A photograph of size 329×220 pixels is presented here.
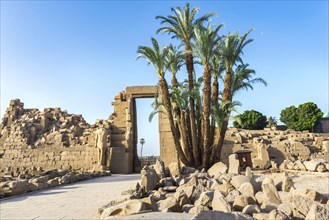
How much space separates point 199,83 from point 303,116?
38.7 m

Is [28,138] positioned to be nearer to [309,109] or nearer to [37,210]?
[37,210]

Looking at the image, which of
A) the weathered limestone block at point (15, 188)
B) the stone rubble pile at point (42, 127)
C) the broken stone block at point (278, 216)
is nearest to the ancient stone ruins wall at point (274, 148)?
the stone rubble pile at point (42, 127)

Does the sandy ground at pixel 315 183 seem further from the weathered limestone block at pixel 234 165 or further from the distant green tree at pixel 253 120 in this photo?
the distant green tree at pixel 253 120

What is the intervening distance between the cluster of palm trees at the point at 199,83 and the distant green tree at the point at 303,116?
36826mm

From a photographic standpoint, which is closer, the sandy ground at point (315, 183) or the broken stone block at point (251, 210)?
the broken stone block at point (251, 210)

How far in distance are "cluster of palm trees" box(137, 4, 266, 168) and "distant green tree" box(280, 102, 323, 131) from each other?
36.8m

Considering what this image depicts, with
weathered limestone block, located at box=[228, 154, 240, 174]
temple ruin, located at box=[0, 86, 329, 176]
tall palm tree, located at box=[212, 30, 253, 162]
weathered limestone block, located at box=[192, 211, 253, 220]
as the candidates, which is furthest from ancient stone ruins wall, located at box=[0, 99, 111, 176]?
weathered limestone block, located at box=[192, 211, 253, 220]

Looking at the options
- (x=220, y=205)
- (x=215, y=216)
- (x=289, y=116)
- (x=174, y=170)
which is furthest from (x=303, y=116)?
(x=215, y=216)

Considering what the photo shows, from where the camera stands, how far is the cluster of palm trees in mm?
12820

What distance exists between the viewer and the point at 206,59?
1277 cm

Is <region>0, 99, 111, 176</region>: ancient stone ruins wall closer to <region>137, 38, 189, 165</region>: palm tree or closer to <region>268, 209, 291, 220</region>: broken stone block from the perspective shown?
<region>137, 38, 189, 165</region>: palm tree

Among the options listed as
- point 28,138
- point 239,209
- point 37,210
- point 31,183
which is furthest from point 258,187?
point 28,138

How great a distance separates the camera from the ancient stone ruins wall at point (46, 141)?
845 inches

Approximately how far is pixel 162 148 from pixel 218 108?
7573mm
